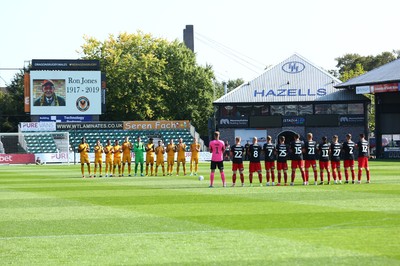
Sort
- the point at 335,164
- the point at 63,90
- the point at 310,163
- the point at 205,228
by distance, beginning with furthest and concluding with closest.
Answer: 1. the point at 63,90
2. the point at 335,164
3. the point at 310,163
4. the point at 205,228

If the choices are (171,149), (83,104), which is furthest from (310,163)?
(83,104)

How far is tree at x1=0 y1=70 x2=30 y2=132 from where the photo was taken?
315ft

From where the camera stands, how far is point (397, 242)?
43.3ft

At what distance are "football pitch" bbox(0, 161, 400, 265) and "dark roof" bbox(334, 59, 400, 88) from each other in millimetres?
47605

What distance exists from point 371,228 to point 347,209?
13.4ft

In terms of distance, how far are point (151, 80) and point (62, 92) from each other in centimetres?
2229

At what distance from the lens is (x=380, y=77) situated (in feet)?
243

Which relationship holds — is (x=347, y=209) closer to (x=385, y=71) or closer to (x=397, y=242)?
(x=397, y=242)

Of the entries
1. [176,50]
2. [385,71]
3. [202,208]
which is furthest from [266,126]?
[202,208]

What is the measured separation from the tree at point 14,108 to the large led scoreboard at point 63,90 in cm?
2194

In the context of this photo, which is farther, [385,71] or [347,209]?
[385,71]

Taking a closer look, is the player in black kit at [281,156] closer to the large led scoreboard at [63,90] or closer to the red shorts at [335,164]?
the red shorts at [335,164]

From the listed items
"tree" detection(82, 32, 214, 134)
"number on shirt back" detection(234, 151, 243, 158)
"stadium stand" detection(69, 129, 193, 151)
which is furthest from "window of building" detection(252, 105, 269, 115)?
"number on shirt back" detection(234, 151, 243, 158)

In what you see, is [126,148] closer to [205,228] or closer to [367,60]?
[205,228]
